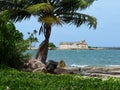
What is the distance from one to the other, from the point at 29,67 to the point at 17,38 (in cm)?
141

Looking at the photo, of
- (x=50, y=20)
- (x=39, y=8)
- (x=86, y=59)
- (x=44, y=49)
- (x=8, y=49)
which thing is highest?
(x=39, y=8)

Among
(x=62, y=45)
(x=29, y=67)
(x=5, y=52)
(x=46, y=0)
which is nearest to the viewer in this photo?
(x=5, y=52)

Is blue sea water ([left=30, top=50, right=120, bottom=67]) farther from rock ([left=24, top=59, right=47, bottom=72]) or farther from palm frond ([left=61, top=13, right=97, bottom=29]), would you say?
rock ([left=24, top=59, right=47, bottom=72])

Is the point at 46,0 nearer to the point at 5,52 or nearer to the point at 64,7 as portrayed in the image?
the point at 64,7

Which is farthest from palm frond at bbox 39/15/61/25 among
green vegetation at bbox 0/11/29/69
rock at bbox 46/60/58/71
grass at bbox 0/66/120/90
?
grass at bbox 0/66/120/90

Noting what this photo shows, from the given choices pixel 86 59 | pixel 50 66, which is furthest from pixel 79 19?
pixel 86 59

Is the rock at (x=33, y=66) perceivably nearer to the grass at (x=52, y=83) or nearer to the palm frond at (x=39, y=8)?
the palm frond at (x=39, y=8)

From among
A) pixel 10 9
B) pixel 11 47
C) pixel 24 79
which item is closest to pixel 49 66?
pixel 11 47

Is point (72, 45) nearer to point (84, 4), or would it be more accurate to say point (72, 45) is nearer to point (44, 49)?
point (44, 49)

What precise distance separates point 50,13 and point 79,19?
5.94 feet

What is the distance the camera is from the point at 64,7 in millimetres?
25016

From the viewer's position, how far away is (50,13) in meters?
24.2

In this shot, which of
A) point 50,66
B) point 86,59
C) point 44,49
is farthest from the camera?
point 86,59

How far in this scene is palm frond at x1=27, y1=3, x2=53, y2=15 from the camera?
904 inches
